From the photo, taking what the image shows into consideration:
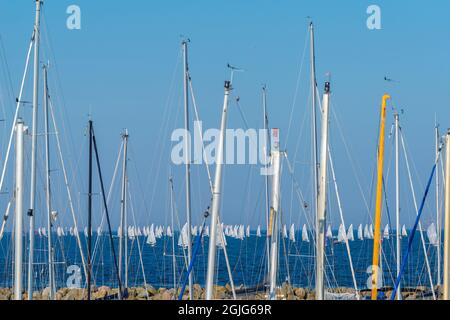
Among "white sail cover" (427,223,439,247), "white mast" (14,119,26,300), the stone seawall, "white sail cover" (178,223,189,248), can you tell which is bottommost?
the stone seawall

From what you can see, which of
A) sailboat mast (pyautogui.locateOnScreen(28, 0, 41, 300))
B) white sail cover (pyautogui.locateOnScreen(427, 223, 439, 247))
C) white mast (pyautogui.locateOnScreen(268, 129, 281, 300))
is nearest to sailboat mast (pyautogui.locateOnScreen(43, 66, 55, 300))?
sailboat mast (pyautogui.locateOnScreen(28, 0, 41, 300))

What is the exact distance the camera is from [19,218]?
24734 millimetres

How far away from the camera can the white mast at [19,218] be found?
81.5 ft

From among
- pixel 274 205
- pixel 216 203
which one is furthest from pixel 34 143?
pixel 274 205

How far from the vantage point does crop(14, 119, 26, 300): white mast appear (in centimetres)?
2484

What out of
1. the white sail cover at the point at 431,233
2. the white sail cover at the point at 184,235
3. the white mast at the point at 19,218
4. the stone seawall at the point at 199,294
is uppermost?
the white mast at the point at 19,218

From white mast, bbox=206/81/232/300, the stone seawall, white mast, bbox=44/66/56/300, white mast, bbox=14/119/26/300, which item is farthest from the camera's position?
the stone seawall

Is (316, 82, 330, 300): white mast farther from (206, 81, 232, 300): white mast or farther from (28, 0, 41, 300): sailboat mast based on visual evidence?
(28, 0, 41, 300): sailboat mast

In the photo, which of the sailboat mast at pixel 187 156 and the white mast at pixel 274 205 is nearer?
the white mast at pixel 274 205

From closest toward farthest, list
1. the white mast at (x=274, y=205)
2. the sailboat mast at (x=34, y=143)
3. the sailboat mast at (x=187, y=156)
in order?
the sailboat mast at (x=34, y=143) → the white mast at (x=274, y=205) → the sailboat mast at (x=187, y=156)

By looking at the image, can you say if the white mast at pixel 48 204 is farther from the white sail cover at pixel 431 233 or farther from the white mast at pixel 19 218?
the white sail cover at pixel 431 233

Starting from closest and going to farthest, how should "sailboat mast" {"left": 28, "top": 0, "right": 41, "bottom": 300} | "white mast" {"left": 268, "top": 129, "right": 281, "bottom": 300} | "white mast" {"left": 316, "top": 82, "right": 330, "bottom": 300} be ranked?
"white mast" {"left": 316, "top": 82, "right": 330, "bottom": 300} < "sailboat mast" {"left": 28, "top": 0, "right": 41, "bottom": 300} < "white mast" {"left": 268, "top": 129, "right": 281, "bottom": 300}

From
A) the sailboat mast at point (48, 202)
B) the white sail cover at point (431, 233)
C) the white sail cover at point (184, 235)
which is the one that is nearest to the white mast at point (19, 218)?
the sailboat mast at point (48, 202)

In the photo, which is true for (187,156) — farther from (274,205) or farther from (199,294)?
(199,294)
